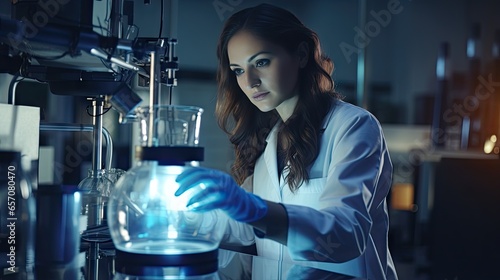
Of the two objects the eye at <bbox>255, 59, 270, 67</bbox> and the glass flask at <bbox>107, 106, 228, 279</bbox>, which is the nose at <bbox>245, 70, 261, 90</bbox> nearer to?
the eye at <bbox>255, 59, 270, 67</bbox>

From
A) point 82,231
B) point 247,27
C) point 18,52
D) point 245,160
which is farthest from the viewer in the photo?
point 245,160

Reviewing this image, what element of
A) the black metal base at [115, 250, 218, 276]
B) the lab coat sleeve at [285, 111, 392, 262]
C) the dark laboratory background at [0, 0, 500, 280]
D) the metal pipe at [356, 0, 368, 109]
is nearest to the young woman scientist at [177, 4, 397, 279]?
the lab coat sleeve at [285, 111, 392, 262]

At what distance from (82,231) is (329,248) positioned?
1.80 feet

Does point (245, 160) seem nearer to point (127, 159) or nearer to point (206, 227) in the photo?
point (206, 227)

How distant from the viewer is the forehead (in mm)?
1502

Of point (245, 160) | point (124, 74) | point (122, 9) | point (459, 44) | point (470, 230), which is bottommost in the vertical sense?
point (470, 230)

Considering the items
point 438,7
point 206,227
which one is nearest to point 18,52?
point 206,227

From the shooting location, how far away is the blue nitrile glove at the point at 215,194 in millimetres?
985

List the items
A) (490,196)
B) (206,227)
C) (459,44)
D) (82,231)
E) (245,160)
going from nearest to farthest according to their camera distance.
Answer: (206,227) → (82,231) → (245,160) → (490,196) → (459,44)

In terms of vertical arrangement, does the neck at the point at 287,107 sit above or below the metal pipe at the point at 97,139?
above

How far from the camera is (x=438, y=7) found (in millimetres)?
3695

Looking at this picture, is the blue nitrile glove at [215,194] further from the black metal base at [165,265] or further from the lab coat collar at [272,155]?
the lab coat collar at [272,155]

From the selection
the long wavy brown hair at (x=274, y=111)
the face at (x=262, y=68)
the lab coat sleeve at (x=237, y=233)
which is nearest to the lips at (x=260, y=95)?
the face at (x=262, y=68)

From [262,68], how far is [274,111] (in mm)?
301
